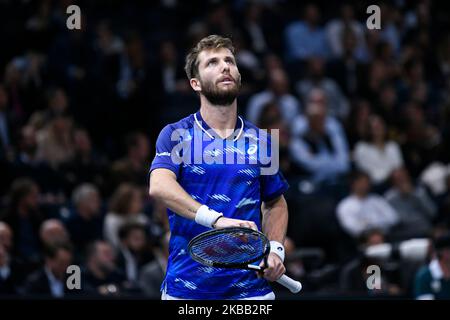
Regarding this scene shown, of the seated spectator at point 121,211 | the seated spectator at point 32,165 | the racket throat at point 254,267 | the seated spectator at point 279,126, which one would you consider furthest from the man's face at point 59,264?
the racket throat at point 254,267

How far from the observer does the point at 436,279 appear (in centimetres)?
1022

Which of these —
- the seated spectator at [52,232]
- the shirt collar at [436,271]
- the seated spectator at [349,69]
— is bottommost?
the shirt collar at [436,271]

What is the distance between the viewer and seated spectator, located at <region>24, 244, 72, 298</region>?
10273 millimetres

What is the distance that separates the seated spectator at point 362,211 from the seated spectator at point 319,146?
825 mm

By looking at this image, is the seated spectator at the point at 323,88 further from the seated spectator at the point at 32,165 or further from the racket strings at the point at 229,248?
the racket strings at the point at 229,248

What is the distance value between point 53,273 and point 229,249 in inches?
189

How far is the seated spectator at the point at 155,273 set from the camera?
10812mm

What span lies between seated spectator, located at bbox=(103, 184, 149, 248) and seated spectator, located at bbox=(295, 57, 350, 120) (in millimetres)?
4097

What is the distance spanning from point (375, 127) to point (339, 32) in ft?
8.38

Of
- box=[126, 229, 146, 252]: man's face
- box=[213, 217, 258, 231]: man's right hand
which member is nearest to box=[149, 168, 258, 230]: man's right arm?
box=[213, 217, 258, 231]: man's right hand

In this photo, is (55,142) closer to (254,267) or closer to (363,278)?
(363,278)

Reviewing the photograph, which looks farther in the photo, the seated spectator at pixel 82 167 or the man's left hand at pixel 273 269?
the seated spectator at pixel 82 167
